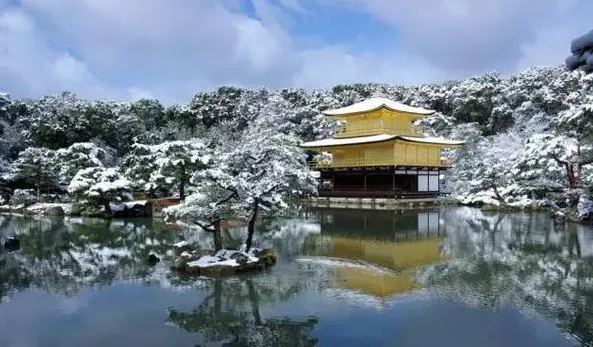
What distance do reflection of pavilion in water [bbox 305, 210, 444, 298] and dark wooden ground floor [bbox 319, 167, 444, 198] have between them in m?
Answer: 6.25

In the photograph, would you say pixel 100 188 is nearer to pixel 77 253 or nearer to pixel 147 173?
pixel 147 173

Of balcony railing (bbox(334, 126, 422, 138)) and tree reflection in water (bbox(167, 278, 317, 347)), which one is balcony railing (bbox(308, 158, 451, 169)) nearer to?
balcony railing (bbox(334, 126, 422, 138))

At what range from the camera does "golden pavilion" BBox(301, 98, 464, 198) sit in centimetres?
3503

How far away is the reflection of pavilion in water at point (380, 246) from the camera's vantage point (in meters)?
12.0

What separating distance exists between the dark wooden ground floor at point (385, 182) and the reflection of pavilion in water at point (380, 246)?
625cm

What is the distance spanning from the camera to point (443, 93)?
178 ft

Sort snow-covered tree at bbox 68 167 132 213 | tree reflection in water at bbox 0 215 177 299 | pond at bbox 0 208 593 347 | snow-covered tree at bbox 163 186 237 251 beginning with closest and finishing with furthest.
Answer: pond at bbox 0 208 593 347 → tree reflection in water at bbox 0 215 177 299 → snow-covered tree at bbox 163 186 237 251 → snow-covered tree at bbox 68 167 132 213

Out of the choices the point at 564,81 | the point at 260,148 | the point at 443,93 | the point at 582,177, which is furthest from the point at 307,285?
the point at 443,93

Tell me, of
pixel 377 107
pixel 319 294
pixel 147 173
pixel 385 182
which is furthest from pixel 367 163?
pixel 319 294

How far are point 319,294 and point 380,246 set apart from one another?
273 inches

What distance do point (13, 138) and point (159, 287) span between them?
3705 centimetres

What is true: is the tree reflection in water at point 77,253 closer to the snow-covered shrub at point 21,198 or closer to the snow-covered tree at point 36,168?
the snow-covered shrub at point 21,198

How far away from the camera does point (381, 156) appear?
3569cm

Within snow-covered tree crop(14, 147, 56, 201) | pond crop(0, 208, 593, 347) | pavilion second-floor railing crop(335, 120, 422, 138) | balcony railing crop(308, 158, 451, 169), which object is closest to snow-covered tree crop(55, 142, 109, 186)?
snow-covered tree crop(14, 147, 56, 201)
